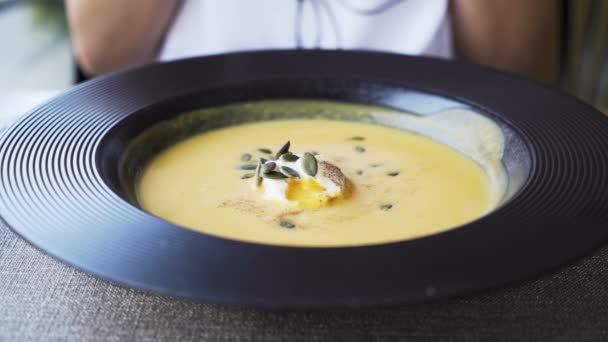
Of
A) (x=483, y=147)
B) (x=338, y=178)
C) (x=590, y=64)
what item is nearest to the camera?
(x=338, y=178)

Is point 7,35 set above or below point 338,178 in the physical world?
below

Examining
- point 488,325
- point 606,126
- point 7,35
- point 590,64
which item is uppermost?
point 606,126

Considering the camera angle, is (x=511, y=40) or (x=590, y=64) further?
(x=590, y=64)

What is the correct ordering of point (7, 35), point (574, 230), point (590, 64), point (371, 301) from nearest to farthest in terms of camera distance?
point (371, 301) → point (574, 230) → point (590, 64) → point (7, 35)

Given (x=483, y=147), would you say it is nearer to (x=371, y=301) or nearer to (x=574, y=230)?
(x=574, y=230)

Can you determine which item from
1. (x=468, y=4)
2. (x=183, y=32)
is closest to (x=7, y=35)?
(x=183, y=32)

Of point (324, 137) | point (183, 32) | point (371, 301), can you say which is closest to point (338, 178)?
point (324, 137)

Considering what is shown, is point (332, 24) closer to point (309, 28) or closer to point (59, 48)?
point (309, 28)

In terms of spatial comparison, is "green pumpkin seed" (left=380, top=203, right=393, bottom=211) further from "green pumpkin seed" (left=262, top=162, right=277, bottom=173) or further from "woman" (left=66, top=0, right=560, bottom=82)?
"woman" (left=66, top=0, right=560, bottom=82)

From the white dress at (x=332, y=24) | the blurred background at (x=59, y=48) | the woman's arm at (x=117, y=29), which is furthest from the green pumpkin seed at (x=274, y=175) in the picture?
the blurred background at (x=59, y=48)
